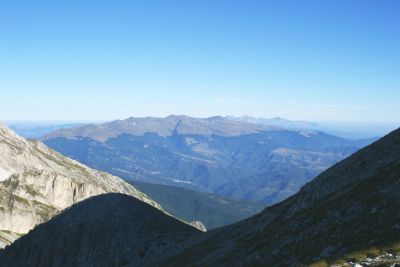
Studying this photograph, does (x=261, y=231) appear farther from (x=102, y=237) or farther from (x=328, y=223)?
(x=102, y=237)

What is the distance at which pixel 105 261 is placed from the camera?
85438 millimetres

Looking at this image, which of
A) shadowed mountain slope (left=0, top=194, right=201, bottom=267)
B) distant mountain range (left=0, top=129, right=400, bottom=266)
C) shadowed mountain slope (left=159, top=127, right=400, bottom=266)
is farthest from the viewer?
shadowed mountain slope (left=0, top=194, right=201, bottom=267)

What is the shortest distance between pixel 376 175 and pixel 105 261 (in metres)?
57.4

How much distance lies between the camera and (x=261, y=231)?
2330 inches

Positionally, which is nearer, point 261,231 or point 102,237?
point 261,231

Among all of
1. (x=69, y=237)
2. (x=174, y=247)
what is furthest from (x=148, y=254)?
(x=69, y=237)

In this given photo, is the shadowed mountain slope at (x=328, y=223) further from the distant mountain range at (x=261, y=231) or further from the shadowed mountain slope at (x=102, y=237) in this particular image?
the shadowed mountain slope at (x=102, y=237)

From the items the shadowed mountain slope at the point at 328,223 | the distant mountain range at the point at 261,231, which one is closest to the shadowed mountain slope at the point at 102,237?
the distant mountain range at the point at 261,231

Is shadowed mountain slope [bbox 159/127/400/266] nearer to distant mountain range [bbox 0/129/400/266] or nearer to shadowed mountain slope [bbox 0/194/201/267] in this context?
distant mountain range [bbox 0/129/400/266]

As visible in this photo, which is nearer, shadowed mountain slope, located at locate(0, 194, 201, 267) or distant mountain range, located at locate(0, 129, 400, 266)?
distant mountain range, located at locate(0, 129, 400, 266)

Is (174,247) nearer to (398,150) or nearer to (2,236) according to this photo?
(398,150)

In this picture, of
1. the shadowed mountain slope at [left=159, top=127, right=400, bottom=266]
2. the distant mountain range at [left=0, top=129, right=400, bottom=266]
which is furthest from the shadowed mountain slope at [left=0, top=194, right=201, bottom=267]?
the shadowed mountain slope at [left=159, top=127, right=400, bottom=266]

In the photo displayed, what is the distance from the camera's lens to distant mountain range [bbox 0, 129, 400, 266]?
35750 mm

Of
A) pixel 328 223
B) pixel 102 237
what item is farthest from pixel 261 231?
pixel 102 237
